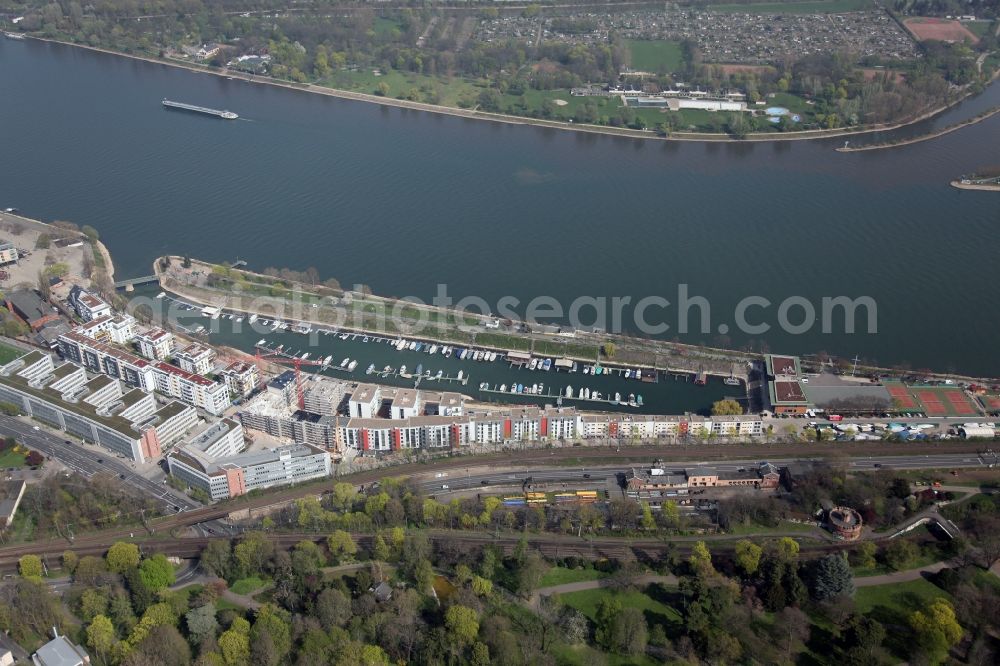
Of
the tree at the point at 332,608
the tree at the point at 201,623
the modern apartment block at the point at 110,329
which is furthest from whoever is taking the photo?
the modern apartment block at the point at 110,329

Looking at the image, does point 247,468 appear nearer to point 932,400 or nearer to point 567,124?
point 932,400

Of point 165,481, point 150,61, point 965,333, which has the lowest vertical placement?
point 165,481

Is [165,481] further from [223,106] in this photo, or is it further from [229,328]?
[223,106]

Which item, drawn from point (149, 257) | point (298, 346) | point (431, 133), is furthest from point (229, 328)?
point (431, 133)

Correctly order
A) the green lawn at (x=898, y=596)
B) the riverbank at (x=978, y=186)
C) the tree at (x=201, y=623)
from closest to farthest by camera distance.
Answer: the tree at (x=201, y=623)
the green lawn at (x=898, y=596)
the riverbank at (x=978, y=186)

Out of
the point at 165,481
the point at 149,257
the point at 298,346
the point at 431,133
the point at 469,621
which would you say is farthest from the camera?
the point at 431,133

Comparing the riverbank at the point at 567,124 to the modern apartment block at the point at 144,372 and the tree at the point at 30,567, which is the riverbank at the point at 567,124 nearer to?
the modern apartment block at the point at 144,372

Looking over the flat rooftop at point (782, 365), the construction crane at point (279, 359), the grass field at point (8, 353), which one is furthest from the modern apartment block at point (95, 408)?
the flat rooftop at point (782, 365)
